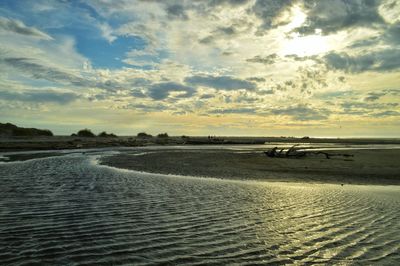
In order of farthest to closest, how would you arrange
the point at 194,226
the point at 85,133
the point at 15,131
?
the point at 85,133, the point at 15,131, the point at 194,226

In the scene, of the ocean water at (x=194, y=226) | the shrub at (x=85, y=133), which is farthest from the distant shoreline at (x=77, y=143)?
the ocean water at (x=194, y=226)

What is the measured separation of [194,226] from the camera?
31.6 feet

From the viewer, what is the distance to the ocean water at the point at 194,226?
7176mm

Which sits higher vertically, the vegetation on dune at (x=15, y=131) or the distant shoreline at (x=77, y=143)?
the vegetation on dune at (x=15, y=131)

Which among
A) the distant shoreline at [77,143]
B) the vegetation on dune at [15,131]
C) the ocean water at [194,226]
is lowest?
the ocean water at [194,226]

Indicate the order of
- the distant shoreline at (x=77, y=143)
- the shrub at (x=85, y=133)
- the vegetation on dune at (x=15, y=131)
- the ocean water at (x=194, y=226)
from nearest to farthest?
the ocean water at (x=194, y=226)
the distant shoreline at (x=77, y=143)
the vegetation on dune at (x=15, y=131)
the shrub at (x=85, y=133)

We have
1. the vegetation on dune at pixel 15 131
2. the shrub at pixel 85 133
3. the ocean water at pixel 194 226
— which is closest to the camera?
the ocean water at pixel 194 226

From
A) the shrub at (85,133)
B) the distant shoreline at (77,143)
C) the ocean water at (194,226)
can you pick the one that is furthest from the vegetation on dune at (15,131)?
the ocean water at (194,226)

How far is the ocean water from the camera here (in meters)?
7.18

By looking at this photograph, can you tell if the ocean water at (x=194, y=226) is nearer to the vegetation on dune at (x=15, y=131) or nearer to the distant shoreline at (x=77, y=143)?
the distant shoreline at (x=77, y=143)

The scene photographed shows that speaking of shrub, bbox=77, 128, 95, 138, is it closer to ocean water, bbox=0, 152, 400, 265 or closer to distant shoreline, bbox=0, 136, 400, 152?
distant shoreline, bbox=0, 136, 400, 152

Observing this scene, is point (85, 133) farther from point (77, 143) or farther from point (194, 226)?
point (194, 226)

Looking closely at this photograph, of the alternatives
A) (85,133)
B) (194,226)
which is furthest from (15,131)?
(194,226)

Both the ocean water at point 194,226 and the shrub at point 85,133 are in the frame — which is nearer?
the ocean water at point 194,226
